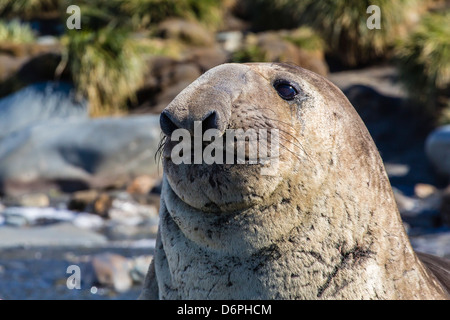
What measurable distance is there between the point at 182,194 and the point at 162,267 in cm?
55

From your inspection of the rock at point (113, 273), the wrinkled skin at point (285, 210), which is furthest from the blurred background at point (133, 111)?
the wrinkled skin at point (285, 210)

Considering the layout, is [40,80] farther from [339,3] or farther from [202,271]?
[202,271]

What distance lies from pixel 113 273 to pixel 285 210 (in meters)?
5.02

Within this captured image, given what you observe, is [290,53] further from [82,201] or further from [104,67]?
[82,201]

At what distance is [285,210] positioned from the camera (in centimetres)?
255

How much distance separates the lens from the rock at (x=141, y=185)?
41.2 feet

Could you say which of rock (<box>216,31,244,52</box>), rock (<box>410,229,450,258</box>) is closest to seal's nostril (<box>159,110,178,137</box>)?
rock (<box>410,229,450,258</box>)

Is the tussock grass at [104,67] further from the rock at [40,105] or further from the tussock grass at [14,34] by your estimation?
the tussock grass at [14,34]

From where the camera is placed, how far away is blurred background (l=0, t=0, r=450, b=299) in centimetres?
937

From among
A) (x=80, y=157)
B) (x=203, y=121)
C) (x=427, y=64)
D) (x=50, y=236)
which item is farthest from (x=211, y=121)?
(x=427, y=64)

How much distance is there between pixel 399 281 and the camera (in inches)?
106

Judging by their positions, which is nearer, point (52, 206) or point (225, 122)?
point (225, 122)

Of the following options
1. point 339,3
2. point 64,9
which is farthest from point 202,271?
point 64,9

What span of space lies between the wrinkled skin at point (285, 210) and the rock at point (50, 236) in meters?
7.11
